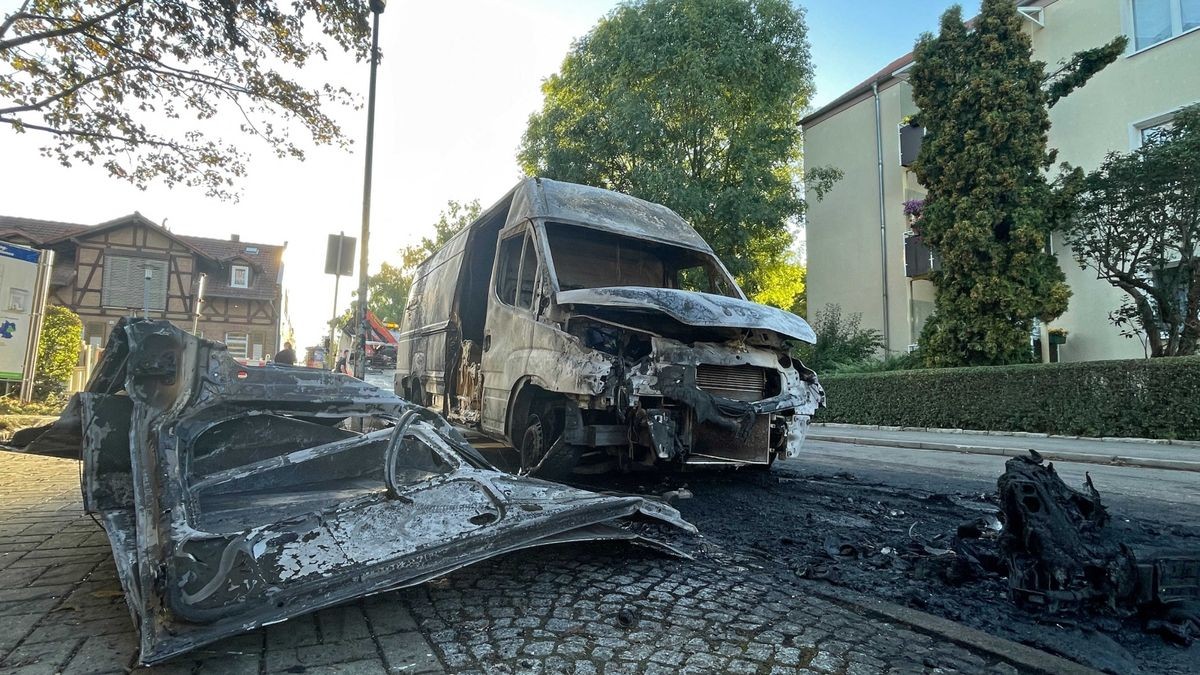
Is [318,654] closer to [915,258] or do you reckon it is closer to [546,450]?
[546,450]

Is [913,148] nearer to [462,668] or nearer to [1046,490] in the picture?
[1046,490]

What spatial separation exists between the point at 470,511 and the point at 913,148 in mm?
21752

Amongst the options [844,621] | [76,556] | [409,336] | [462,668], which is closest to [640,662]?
[462,668]

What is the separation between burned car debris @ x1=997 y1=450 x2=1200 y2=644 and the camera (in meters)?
2.56

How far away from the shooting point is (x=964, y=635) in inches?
96.1

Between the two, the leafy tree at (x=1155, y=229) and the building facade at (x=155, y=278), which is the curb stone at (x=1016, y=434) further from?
the building facade at (x=155, y=278)

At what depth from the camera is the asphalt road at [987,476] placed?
506cm

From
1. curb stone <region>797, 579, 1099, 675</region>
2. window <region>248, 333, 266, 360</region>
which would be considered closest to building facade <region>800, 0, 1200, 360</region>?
curb stone <region>797, 579, 1099, 675</region>

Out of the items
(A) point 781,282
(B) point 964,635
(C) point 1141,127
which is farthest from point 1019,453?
(A) point 781,282

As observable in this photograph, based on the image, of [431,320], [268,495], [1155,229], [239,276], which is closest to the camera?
[268,495]

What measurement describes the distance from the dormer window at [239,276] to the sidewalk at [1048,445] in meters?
34.4

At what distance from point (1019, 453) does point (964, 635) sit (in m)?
8.15

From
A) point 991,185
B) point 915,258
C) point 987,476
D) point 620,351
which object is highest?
point 991,185

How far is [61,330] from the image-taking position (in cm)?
1381
